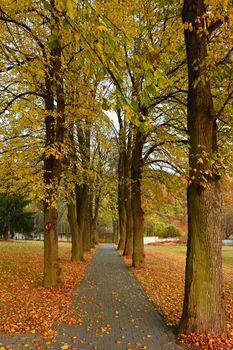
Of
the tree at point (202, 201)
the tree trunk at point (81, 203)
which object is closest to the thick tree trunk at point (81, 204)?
the tree trunk at point (81, 203)

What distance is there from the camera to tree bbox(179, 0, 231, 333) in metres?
5.54

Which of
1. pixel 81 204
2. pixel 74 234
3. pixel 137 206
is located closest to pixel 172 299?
pixel 137 206

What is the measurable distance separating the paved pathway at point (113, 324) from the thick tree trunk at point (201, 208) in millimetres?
680

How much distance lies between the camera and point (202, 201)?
18.8ft

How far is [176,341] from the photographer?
5.41 meters

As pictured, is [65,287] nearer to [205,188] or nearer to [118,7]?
[205,188]

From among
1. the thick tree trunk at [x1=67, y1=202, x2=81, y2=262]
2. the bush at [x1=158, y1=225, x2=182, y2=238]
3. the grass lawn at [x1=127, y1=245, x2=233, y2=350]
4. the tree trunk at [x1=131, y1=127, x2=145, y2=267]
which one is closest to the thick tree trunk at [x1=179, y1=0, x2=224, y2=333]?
the grass lawn at [x1=127, y1=245, x2=233, y2=350]

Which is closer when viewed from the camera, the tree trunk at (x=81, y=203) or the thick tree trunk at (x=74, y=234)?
the thick tree trunk at (x=74, y=234)

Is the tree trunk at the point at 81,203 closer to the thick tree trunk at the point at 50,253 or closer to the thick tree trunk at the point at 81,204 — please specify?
the thick tree trunk at the point at 81,204

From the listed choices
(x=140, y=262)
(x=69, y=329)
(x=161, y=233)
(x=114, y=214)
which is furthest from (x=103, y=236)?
(x=69, y=329)

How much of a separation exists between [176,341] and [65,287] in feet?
17.0

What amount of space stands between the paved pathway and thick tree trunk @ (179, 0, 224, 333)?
680 millimetres

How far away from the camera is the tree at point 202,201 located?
554 cm

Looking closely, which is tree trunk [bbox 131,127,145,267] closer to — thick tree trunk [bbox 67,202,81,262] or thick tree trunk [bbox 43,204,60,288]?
thick tree trunk [bbox 67,202,81,262]
